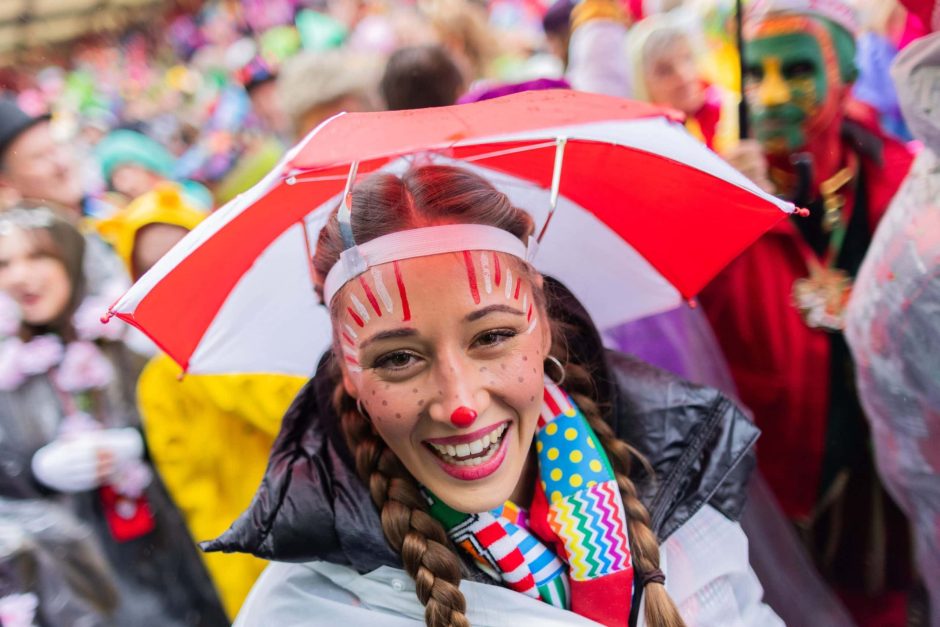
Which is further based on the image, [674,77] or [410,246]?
[674,77]

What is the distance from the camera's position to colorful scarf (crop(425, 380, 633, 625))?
5.25ft

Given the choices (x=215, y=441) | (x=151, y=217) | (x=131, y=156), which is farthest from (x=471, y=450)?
(x=131, y=156)

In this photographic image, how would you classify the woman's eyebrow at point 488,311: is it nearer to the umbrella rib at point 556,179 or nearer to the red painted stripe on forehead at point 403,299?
the red painted stripe on forehead at point 403,299

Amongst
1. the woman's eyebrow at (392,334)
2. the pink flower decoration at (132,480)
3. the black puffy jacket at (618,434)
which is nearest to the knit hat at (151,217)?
the pink flower decoration at (132,480)

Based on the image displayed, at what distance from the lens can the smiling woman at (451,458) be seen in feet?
4.94

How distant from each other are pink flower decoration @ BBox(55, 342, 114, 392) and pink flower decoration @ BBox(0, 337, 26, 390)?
0.11m

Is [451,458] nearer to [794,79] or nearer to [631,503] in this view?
[631,503]

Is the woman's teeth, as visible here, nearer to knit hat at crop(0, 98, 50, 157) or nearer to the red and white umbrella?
the red and white umbrella

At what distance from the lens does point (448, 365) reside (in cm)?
148

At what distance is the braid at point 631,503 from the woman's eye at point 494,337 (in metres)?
0.33

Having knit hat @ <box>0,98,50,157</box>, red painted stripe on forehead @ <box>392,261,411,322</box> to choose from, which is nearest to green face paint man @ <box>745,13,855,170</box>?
red painted stripe on forehead @ <box>392,261,411,322</box>

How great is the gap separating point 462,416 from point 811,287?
159 centimetres

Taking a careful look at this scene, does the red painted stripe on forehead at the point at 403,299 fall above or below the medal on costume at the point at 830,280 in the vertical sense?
above

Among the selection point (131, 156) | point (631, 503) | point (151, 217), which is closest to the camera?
point (631, 503)
